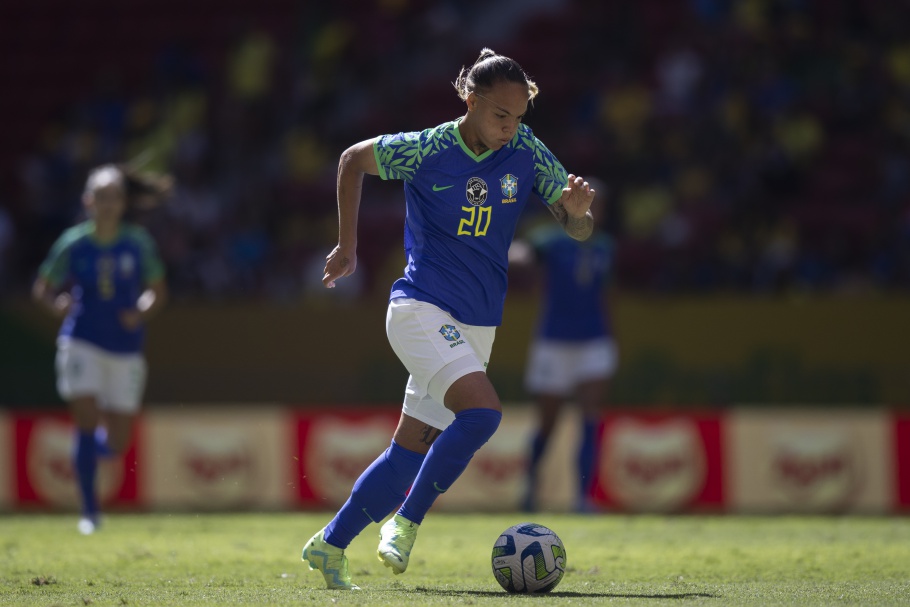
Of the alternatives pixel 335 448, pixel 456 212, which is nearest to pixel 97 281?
pixel 335 448

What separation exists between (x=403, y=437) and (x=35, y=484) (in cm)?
811

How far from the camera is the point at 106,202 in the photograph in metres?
10.5

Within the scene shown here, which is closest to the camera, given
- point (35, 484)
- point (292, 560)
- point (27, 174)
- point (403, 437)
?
point (403, 437)

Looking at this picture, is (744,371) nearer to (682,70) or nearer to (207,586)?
(682,70)

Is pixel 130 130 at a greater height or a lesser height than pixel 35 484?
greater

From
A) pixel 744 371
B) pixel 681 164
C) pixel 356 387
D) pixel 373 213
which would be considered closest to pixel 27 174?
pixel 373 213

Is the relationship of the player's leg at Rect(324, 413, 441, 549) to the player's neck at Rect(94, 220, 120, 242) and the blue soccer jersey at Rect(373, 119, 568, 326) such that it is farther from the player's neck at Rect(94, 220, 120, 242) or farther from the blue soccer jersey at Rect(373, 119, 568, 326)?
the player's neck at Rect(94, 220, 120, 242)

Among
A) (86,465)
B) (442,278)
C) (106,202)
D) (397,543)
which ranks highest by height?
(106,202)

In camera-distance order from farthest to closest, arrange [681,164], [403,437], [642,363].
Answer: [681,164], [642,363], [403,437]

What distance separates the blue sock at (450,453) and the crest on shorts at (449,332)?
1.16 feet

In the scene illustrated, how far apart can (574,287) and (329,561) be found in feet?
20.5

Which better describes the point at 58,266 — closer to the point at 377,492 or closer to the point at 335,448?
the point at 335,448

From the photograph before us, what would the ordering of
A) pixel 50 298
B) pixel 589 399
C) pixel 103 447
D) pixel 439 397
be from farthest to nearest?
1. pixel 589 399
2. pixel 103 447
3. pixel 50 298
4. pixel 439 397

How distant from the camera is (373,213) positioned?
57.5 feet
